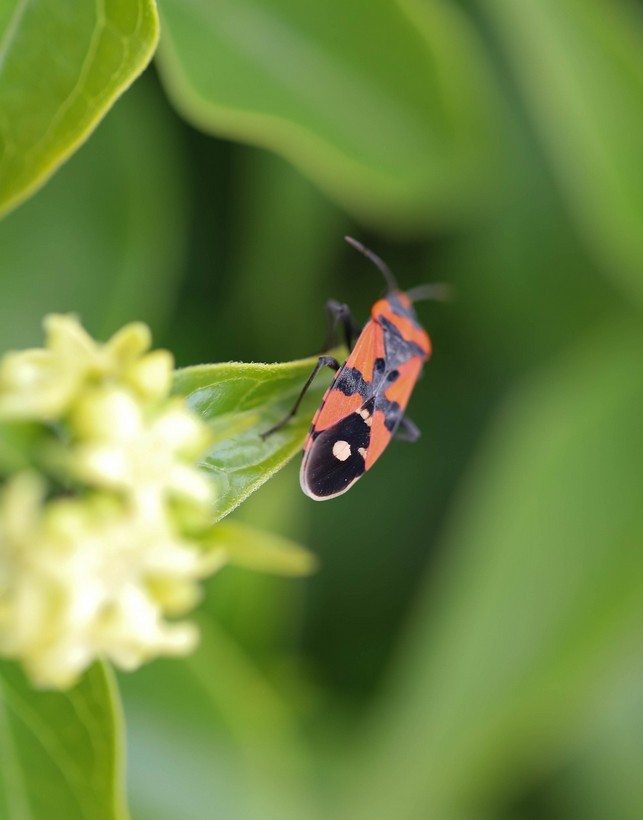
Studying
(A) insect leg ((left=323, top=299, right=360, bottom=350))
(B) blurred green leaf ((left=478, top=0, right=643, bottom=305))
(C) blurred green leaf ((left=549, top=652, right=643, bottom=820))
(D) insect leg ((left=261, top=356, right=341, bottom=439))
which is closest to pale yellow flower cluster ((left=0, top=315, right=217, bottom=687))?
(D) insect leg ((left=261, top=356, right=341, bottom=439))

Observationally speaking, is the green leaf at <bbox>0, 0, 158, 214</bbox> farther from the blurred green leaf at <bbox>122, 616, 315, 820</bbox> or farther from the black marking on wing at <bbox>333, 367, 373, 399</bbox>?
the blurred green leaf at <bbox>122, 616, 315, 820</bbox>

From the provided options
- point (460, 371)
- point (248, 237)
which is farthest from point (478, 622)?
point (248, 237)

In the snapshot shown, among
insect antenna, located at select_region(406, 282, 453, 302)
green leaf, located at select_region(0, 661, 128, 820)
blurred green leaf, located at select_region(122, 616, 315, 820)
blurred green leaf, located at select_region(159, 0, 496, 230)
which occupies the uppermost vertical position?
blurred green leaf, located at select_region(159, 0, 496, 230)

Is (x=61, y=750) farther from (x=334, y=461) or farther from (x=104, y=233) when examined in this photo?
(x=104, y=233)

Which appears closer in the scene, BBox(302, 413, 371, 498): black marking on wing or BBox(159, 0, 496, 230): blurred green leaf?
BBox(302, 413, 371, 498): black marking on wing

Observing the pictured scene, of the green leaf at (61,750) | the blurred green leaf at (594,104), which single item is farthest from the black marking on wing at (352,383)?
the blurred green leaf at (594,104)

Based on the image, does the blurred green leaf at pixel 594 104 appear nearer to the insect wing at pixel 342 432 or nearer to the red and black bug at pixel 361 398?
the red and black bug at pixel 361 398
